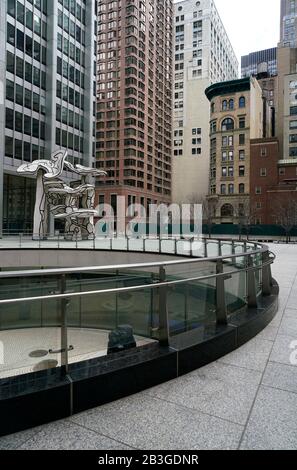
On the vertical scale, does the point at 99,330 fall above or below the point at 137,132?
below

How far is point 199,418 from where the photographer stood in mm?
3059

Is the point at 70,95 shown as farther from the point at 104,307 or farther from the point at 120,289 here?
the point at 120,289

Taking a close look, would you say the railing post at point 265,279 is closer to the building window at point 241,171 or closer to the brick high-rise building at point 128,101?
the building window at point 241,171

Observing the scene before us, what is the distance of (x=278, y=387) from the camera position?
3.71m

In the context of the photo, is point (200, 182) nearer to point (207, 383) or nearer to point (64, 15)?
point (64, 15)

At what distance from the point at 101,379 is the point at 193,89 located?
361ft

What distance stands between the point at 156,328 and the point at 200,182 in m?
97.0

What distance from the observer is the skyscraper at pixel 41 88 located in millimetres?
37562

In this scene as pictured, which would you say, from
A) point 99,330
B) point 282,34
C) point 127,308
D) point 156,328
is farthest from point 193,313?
point 282,34

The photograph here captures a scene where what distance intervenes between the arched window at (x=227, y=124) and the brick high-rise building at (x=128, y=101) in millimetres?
22372

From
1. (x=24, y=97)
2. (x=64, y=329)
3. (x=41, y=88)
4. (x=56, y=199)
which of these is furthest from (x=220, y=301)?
(x=41, y=88)

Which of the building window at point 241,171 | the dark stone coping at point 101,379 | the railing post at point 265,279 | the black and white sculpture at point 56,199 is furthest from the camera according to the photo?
the building window at point 241,171

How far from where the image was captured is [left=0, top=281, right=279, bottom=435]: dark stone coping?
2922 millimetres

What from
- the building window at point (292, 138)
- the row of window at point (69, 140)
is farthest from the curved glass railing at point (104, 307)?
the building window at point (292, 138)
